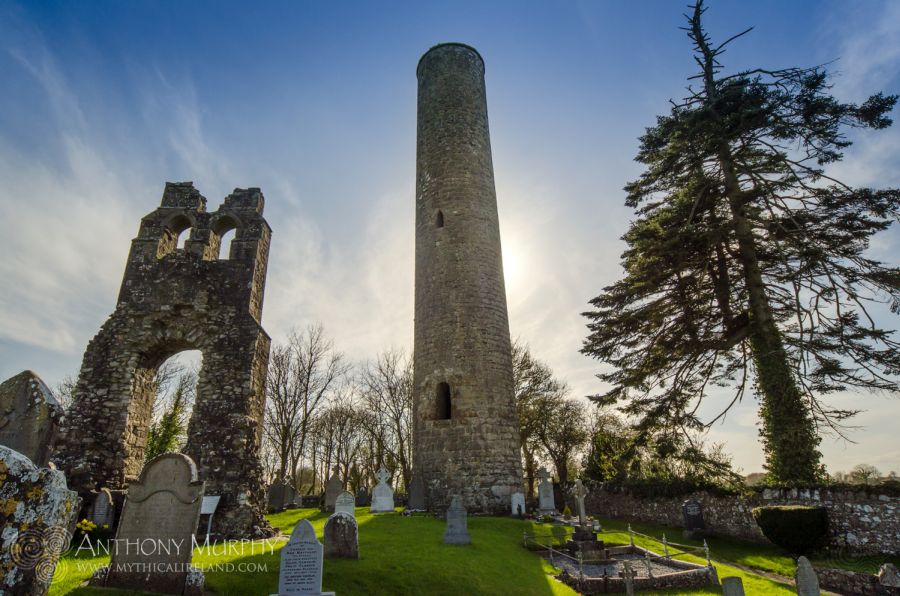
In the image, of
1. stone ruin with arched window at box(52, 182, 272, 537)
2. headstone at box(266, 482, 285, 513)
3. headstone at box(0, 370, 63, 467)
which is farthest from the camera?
headstone at box(266, 482, 285, 513)

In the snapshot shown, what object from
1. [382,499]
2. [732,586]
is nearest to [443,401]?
[382,499]

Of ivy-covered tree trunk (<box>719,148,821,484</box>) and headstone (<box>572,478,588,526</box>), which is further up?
ivy-covered tree trunk (<box>719,148,821,484</box>)

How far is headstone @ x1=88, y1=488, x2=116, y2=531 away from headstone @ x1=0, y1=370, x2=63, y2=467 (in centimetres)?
174

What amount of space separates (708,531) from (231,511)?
12674 mm

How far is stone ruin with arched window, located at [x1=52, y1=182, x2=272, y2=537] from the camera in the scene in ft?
30.4

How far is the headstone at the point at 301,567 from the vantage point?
5.19 metres

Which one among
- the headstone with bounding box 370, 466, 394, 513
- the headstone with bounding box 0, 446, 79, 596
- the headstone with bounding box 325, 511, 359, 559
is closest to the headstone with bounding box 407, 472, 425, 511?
the headstone with bounding box 370, 466, 394, 513

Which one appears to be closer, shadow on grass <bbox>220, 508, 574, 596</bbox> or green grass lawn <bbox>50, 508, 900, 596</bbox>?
green grass lawn <bbox>50, 508, 900, 596</bbox>

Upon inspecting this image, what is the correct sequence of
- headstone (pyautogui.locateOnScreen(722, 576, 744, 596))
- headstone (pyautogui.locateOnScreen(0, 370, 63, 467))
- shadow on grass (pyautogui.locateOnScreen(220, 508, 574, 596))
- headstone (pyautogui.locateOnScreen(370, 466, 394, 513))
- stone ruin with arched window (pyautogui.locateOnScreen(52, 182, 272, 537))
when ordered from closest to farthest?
headstone (pyautogui.locateOnScreen(722, 576, 744, 596))
shadow on grass (pyautogui.locateOnScreen(220, 508, 574, 596))
headstone (pyautogui.locateOnScreen(0, 370, 63, 467))
stone ruin with arched window (pyautogui.locateOnScreen(52, 182, 272, 537))
headstone (pyautogui.locateOnScreen(370, 466, 394, 513))

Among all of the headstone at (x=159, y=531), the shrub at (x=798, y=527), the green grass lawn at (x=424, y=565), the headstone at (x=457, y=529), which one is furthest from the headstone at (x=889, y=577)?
the headstone at (x=159, y=531)

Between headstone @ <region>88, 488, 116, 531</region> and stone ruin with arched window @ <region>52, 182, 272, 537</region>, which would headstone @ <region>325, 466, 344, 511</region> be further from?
headstone @ <region>88, 488, 116, 531</region>

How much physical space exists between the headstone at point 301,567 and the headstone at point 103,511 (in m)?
5.35

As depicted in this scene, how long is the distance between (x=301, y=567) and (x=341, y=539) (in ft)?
6.12

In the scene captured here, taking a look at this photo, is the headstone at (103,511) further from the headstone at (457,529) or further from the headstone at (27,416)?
the headstone at (457,529)
